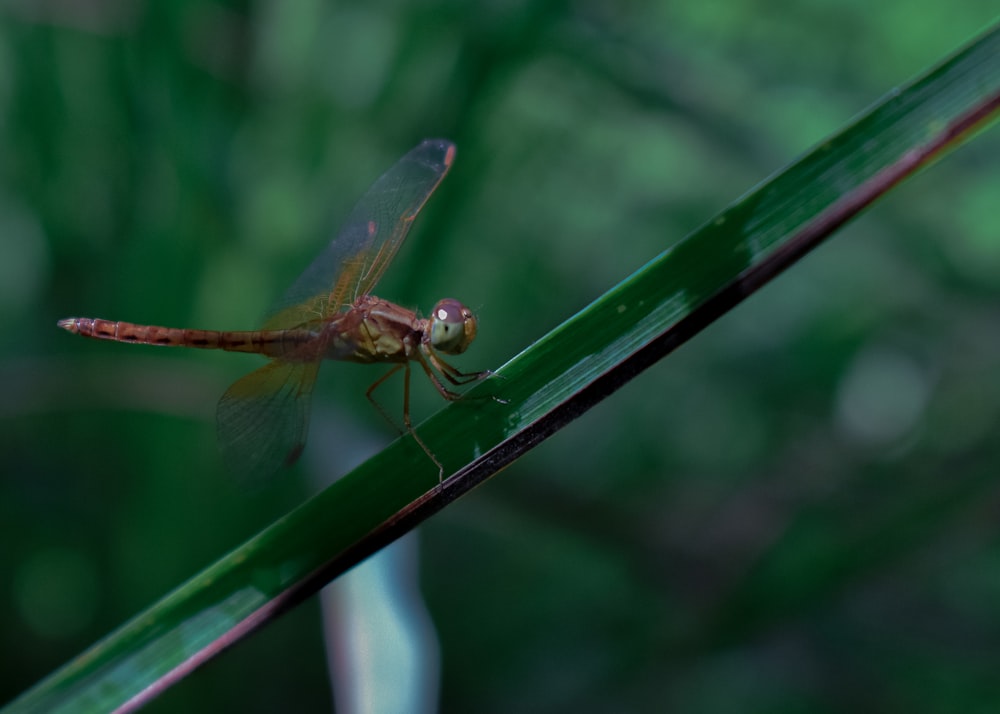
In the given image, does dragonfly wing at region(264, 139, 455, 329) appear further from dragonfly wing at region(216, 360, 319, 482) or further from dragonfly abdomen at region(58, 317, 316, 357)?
dragonfly wing at region(216, 360, 319, 482)

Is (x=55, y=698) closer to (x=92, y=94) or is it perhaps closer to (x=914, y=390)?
(x=92, y=94)

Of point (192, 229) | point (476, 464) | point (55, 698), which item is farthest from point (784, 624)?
point (192, 229)

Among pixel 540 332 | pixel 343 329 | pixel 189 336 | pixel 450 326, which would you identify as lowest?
pixel 450 326

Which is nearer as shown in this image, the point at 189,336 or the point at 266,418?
the point at 266,418

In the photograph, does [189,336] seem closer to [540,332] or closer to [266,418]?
[266,418]

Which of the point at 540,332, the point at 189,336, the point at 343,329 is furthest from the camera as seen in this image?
the point at 540,332

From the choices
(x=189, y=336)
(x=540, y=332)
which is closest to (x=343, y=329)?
(x=189, y=336)

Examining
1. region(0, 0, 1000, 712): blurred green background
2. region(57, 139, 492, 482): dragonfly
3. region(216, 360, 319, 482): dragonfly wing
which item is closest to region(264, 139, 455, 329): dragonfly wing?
region(57, 139, 492, 482): dragonfly

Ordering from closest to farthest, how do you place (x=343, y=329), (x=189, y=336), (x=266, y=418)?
(x=266, y=418), (x=343, y=329), (x=189, y=336)
